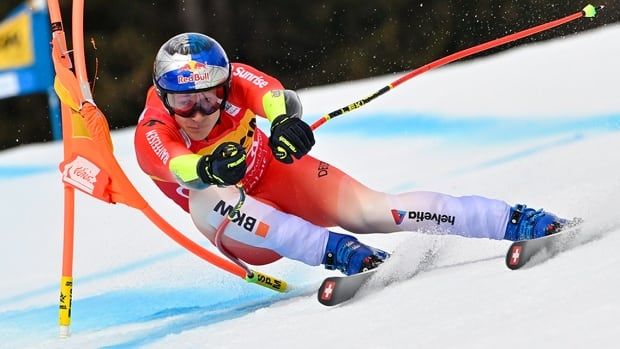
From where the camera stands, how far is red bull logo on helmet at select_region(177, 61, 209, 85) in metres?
4.34

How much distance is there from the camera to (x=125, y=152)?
9375mm

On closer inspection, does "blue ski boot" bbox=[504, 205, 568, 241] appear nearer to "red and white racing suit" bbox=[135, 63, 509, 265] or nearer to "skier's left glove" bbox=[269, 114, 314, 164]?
"red and white racing suit" bbox=[135, 63, 509, 265]

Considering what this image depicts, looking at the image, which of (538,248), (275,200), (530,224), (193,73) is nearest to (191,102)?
(193,73)

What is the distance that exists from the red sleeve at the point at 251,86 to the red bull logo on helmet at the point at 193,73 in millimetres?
230

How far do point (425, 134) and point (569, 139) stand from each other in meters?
1.35

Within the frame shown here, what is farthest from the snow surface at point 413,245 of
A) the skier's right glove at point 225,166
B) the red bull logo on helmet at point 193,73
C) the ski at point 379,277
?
the red bull logo on helmet at point 193,73

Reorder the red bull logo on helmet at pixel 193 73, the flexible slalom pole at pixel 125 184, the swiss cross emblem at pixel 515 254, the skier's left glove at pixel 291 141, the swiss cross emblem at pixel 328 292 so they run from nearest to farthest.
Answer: the swiss cross emblem at pixel 515 254, the swiss cross emblem at pixel 328 292, the skier's left glove at pixel 291 141, the red bull logo on helmet at pixel 193 73, the flexible slalom pole at pixel 125 184

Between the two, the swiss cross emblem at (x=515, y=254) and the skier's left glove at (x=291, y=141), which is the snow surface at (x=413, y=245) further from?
the skier's left glove at (x=291, y=141)

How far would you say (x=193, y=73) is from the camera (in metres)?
4.35

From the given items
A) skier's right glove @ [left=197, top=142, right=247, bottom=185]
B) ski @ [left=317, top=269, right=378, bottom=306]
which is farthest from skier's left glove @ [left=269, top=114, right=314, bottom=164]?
ski @ [left=317, top=269, right=378, bottom=306]

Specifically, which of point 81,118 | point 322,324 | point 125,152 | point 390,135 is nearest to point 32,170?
point 125,152

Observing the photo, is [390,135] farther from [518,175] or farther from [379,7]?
[379,7]

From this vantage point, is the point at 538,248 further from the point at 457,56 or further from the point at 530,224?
the point at 457,56

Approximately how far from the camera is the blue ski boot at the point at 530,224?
4.01 m
